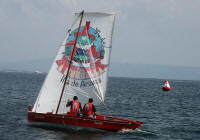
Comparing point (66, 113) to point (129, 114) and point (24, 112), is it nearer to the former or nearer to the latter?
point (24, 112)

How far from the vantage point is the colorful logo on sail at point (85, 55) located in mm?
23766

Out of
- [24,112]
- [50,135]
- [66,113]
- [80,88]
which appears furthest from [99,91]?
[24,112]

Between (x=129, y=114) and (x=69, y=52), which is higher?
(x=69, y=52)

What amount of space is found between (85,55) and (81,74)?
1.42 meters

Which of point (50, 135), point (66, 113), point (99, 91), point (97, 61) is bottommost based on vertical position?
point (50, 135)

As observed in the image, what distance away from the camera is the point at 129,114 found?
36094 millimetres

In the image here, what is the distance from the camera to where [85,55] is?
79.2 feet

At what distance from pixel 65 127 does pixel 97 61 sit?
5337 mm

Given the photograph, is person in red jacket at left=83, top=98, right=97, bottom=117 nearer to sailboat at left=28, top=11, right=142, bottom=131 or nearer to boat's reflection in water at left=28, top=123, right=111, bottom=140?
sailboat at left=28, top=11, right=142, bottom=131

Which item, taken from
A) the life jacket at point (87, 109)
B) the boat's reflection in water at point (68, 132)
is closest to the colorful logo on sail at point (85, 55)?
the life jacket at point (87, 109)

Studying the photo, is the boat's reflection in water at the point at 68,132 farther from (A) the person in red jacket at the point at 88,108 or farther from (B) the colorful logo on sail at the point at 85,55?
(B) the colorful logo on sail at the point at 85,55

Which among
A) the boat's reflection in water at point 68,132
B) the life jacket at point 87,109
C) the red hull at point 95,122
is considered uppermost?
the life jacket at point 87,109

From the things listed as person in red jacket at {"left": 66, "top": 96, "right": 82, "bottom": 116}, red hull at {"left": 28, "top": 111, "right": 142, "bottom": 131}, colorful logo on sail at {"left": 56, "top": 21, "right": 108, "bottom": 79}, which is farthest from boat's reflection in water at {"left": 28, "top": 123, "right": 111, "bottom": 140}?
colorful logo on sail at {"left": 56, "top": 21, "right": 108, "bottom": 79}

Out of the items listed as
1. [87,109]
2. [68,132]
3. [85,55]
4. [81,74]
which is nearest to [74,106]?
[87,109]
